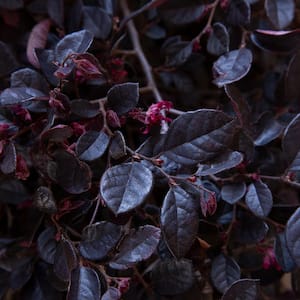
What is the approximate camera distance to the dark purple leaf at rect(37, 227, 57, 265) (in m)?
0.78

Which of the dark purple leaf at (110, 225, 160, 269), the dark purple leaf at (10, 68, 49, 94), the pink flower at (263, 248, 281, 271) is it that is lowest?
the pink flower at (263, 248, 281, 271)

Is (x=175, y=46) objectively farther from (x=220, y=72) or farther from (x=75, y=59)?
(x=75, y=59)

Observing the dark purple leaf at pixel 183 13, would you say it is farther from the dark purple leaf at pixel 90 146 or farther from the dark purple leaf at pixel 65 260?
the dark purple leaf at pixel 65 260

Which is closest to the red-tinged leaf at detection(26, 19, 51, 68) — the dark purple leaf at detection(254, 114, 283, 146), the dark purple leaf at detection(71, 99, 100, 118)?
the dark purple leaf at detection(71, 99, 100, 118)

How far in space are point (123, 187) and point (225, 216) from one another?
Answer: 0.22 meters

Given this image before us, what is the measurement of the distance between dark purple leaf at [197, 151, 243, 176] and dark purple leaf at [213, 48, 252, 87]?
12 cm

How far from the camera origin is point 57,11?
0.91 m

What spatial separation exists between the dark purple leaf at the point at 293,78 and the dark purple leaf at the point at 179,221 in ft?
0.83

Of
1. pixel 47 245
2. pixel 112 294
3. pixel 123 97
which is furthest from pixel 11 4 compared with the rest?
pixel 112 294

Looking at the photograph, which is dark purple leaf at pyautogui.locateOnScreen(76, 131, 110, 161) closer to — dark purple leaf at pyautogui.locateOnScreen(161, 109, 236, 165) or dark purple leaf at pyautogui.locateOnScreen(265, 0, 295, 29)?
dark purple leaf at pyautogui.locateOnScreen(161, 109, 236, 165)

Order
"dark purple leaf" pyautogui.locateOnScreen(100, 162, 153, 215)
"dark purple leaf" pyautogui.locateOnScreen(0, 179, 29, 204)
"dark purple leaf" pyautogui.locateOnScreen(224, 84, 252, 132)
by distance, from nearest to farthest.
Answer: "dark purple leaf" pyautogui.locateOnScreen(100, 162, 153, 215) < "dark purple leaf" pyautogui.locateOnScreen(224, 84, 252, 132) < "dark purple leaf" pyautogui.locateOnScreen(0, 179, 29, 204)

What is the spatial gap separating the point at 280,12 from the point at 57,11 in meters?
0.35

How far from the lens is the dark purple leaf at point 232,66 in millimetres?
798

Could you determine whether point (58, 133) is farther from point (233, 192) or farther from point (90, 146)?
point (233, 192)
